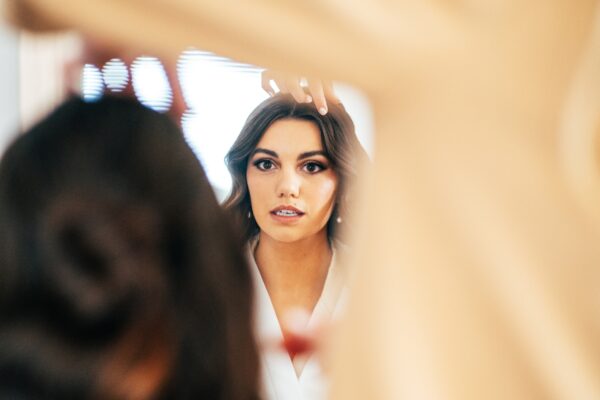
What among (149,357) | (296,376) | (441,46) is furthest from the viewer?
(296,376)

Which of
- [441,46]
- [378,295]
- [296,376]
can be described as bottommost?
[296,376]

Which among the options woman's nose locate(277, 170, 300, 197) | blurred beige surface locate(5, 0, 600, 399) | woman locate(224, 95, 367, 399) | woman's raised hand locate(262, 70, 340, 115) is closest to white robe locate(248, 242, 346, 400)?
woman locate(224, 95, 367, 399)

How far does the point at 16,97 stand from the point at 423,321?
1487mm

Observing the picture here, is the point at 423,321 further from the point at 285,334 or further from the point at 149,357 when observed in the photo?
the point at 285,334

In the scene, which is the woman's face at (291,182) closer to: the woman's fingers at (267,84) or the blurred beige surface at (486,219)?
the woman's fingers at (267,84)

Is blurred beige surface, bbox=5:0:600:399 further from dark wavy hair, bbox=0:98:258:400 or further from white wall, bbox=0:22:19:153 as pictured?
white wall, bbox=0:22:19:153

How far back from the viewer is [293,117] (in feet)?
4.43

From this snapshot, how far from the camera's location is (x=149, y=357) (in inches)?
22.8

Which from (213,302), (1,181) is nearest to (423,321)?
(213,302)

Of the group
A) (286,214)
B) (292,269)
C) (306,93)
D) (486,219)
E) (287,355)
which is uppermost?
(306,93)

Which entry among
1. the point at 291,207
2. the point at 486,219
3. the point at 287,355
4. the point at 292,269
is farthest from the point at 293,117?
the point at 486,219

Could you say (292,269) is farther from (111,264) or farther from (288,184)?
(111,264)

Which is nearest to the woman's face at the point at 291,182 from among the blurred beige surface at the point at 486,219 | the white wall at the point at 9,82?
the white wall at the point at 9,82

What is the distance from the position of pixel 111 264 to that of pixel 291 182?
805mm
